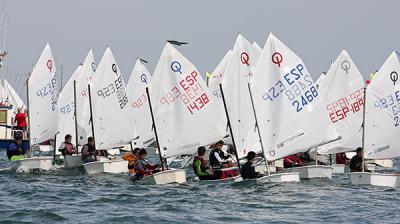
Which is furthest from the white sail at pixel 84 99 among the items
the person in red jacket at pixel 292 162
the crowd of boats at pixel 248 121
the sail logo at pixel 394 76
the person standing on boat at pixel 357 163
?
the sail logo at pixel 394 76

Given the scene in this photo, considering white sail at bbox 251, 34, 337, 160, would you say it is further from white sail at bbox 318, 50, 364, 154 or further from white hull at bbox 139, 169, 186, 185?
white sail at bbox 318, 50, 364, 154

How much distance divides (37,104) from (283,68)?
1174cm

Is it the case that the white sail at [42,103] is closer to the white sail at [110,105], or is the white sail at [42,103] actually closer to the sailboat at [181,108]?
the white sail at [110,105]

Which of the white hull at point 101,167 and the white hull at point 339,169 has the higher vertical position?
the white hull at point 101,167

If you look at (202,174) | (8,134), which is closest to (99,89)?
(202,174)

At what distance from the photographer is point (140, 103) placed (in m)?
41.4

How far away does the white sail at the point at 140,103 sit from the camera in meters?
37.3

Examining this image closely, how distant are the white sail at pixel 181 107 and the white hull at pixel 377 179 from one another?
16.5ft

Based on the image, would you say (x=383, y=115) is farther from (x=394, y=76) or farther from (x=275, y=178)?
(x=275, y=178)

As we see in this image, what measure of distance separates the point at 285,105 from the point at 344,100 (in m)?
10.8

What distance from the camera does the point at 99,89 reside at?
121ft

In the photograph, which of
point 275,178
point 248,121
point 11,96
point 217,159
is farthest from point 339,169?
point 11,96

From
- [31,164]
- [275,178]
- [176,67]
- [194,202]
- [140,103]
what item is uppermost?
[140,103]

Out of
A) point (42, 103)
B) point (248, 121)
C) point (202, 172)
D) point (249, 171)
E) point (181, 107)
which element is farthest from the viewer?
point (42, 103)
